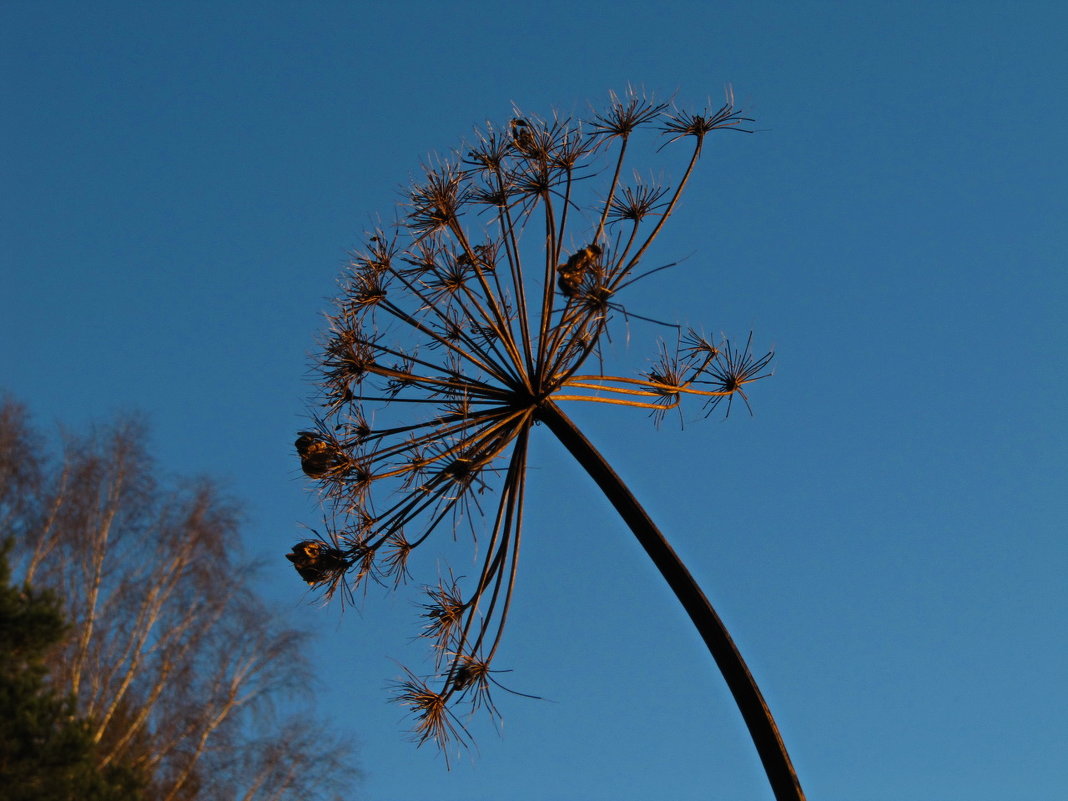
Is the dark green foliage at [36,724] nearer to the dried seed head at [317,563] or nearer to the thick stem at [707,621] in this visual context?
the dried seed head at [317,563]

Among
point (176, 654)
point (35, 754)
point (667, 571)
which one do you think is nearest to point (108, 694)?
point (176, 654)

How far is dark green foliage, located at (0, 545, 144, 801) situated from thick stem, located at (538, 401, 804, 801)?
1377cm

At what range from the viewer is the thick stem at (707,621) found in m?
3.60

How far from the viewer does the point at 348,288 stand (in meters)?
5.68

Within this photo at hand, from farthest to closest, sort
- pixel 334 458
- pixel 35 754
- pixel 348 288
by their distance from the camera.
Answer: pixel 35 754, pixel 348 288, pixel 334 458

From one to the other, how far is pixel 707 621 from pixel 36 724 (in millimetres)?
14386

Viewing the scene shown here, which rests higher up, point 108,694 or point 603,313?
point 108,694

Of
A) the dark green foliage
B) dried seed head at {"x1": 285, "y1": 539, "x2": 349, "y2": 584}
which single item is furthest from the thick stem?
the dark green foliage

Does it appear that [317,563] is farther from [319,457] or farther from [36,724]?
[36,724]

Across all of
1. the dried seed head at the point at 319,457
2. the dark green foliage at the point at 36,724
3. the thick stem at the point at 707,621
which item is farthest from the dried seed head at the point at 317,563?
the dark green foliage at the point at 36,724

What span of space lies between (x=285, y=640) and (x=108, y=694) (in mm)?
3888

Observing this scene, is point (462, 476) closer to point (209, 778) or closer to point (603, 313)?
point (603, 313)

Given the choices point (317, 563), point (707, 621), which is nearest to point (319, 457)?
point (317, 563)

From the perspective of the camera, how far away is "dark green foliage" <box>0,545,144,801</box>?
15172mm
